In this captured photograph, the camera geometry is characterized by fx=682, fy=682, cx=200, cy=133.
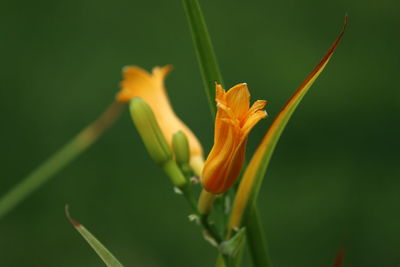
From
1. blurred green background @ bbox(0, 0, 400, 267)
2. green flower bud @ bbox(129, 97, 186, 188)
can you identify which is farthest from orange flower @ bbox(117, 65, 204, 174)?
blurred green background @ bbox(0, 0, 400, 267)

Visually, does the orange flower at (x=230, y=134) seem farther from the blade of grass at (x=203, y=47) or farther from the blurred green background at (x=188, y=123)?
the blurred green background at (x=188, y=123)

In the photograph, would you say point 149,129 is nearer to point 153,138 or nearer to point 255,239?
point 153,138

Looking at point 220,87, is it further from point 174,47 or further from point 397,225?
point 174,47

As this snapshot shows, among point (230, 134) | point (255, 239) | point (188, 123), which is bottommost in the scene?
point (188, 123)

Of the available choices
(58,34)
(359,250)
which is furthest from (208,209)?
(58,34)

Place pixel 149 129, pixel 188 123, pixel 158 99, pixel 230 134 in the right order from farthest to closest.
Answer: pixel 188 123 → pixel 158 99 → pixel 149 129 → pixel 230 134

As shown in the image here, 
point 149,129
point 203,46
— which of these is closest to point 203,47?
point 203,46
